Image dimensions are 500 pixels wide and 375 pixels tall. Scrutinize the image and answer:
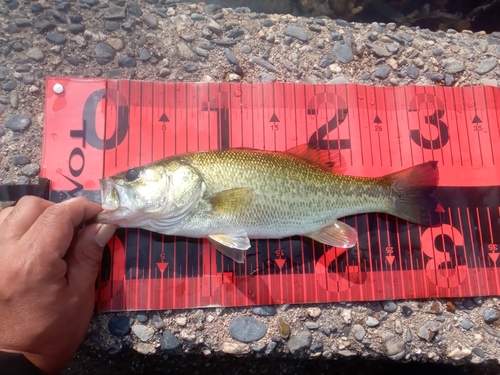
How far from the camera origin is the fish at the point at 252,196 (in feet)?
8.09

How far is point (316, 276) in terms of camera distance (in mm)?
2738

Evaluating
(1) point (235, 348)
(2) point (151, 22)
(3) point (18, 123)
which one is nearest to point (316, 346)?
(1) point (235, 348)

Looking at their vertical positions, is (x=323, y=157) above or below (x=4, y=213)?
above

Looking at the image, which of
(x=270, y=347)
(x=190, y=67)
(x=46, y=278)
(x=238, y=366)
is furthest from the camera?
(x=190, y=67)

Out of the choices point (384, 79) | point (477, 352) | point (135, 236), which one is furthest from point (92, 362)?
point (384, 79)

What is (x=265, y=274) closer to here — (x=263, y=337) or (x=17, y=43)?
(x=263, y=337)

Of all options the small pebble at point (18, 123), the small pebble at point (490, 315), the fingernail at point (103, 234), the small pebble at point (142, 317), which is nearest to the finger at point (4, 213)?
the fingernail at point (103, 234)

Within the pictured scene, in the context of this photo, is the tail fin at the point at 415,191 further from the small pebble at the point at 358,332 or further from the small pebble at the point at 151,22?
the small pebble at the point at 151,22

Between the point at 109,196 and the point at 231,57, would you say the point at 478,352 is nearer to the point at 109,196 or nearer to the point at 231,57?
the point at 109,196

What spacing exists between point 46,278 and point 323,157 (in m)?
2.00

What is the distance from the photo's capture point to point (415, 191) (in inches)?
109

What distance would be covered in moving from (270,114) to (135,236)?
1370 mm

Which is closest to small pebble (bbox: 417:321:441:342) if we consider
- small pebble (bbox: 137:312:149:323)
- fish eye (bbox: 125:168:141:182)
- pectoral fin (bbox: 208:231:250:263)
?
pectoral fin (bbox: 208:231:250:263)

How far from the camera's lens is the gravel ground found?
2662 millimetres
